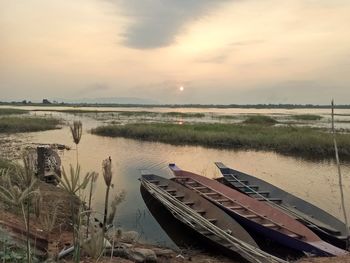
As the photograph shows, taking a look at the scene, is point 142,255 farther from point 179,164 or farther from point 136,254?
point 179,164

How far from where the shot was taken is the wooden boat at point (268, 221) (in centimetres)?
764

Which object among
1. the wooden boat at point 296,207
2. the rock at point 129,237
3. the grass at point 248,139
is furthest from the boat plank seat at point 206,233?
the grass at point 248,139

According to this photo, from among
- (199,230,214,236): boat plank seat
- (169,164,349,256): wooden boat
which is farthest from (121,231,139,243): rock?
(169,164,349,256): wooden boat

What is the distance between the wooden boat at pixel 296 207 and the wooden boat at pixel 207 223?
2113 mm

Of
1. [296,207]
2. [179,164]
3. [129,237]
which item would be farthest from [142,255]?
[179,164]

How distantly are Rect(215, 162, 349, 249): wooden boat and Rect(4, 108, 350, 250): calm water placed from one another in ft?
6.14

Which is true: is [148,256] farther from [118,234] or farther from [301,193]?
[301,193]

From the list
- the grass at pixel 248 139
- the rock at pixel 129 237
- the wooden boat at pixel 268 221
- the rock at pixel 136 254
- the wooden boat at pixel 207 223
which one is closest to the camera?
the rock at pixel 136 254

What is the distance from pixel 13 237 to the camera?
5.32 meters

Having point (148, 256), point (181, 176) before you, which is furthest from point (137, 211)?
point (148, 256)

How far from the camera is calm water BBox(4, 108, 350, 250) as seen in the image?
1177 centimetres

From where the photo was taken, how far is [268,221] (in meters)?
9.21

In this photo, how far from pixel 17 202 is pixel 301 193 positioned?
13.7 m

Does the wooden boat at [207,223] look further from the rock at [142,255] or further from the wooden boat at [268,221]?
the rock at [142,255]
